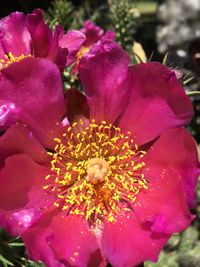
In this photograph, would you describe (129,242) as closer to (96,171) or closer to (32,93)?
(96,171)

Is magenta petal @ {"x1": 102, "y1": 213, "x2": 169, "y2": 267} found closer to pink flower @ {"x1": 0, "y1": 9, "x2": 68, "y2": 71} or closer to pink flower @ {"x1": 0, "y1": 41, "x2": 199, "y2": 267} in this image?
pink flower @ {"x1": 0, "y1": 41, "x2": 199, "y2": 267}

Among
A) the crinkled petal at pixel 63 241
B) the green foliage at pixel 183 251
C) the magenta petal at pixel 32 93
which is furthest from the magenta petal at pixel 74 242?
the green foliage at pixel 183 251

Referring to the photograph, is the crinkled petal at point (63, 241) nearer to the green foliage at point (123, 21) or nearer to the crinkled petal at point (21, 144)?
the crinkled petal at point (21, 144)

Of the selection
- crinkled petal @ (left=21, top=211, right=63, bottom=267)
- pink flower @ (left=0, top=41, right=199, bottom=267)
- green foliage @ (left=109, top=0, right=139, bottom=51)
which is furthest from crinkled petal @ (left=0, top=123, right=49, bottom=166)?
green foliage @ (left=109, top=0, right=139, bottom=51)

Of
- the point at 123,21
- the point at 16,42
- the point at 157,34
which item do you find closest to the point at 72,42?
the point at 16,42

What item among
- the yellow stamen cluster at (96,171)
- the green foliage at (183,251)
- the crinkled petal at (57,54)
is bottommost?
the green foliage at (183,251)

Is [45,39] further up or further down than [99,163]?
further up

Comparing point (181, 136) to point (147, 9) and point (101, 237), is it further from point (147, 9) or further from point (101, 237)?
point (147, 9)
